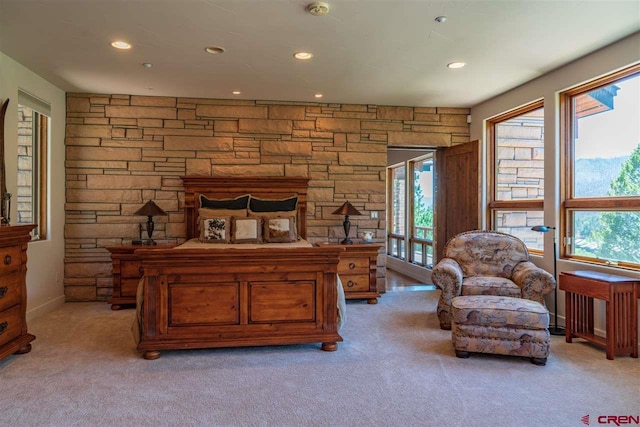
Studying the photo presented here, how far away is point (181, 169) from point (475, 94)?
12.9 feet

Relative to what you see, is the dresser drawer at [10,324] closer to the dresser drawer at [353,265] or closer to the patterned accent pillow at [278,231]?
the patterned accent pillow at [278,231]

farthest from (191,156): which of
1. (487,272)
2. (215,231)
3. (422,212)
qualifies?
(422,212)

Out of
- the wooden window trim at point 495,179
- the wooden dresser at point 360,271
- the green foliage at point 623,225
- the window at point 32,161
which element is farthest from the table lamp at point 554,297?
the window at point 32,161

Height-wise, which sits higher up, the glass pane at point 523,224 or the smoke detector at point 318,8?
the smoke detector at point 318,8

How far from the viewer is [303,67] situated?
13.6 feet

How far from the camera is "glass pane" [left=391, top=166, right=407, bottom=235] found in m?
7.90

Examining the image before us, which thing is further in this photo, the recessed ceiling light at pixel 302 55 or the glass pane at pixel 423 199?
the glass pane at pixel 423 199

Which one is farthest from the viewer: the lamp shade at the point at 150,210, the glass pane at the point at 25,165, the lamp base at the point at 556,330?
the lamp shade at the point at 150,210

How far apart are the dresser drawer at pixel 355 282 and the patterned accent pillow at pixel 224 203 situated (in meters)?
1.55

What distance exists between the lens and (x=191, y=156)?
5.28 metres

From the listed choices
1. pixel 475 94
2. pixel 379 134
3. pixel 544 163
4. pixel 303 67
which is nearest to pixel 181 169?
pixel 303 67

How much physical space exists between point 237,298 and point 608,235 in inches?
134

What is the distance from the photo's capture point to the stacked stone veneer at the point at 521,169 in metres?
4.63

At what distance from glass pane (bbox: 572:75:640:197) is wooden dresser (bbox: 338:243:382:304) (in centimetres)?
236
